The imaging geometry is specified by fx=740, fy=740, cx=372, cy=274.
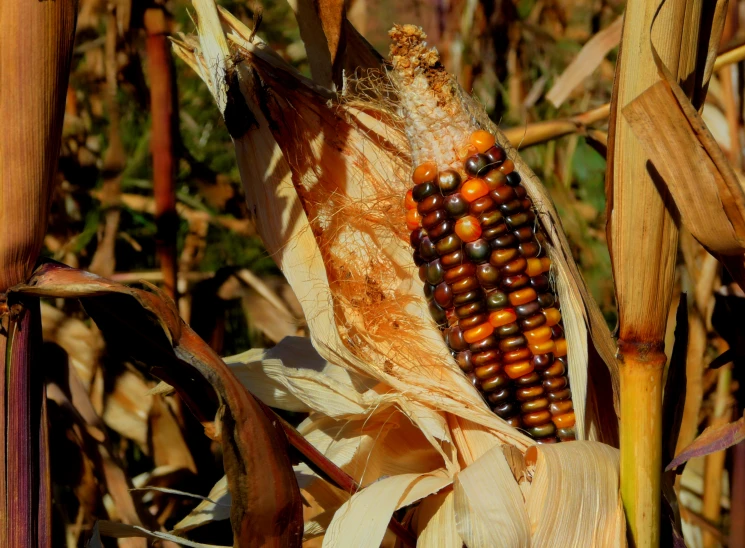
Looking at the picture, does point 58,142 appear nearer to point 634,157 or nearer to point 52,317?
point 634,157

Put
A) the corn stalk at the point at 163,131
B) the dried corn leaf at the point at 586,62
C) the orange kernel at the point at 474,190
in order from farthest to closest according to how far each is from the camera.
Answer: the dried corn leaf at the point at 586,62 → the corn stalk at the point at 163,131 → the orange kernel at the point at 474,190

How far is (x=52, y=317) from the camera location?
1682mm

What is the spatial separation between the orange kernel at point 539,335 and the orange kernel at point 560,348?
2cm

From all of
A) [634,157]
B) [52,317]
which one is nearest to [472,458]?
[634,157]

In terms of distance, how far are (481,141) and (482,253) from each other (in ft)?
0.50

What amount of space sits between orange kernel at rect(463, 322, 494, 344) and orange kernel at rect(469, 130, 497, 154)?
0.24 metres

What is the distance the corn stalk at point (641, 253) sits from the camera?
2.67ft

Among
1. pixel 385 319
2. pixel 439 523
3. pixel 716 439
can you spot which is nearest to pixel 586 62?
pixel 385 319

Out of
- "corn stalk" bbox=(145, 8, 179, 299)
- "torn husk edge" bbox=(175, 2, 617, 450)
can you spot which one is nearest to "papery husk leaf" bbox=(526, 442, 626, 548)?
"torn husk edge" bbox=(175, 2, 617, 450)

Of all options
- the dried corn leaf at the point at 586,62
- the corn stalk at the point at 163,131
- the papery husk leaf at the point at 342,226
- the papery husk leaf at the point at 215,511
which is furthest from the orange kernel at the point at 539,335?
the dried corn leaf at the point at 586,62

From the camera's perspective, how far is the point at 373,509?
88 cm

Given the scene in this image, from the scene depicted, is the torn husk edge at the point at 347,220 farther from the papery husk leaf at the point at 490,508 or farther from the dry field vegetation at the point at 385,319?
the papery husk leaf at the point at 490,508

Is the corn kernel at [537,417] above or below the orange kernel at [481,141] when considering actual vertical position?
below

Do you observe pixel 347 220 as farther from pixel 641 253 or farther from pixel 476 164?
pixel 641 253
